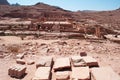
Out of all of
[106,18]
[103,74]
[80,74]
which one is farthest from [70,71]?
[106,18]

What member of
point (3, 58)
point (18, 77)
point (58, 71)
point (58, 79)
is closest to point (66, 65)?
point (58, 71)

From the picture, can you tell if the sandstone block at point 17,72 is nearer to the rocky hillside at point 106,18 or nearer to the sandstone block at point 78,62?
the sandstone block at point 78,62

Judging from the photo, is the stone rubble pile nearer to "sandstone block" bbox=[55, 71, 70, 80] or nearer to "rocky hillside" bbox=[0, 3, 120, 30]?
"sandstone block" bbox=[55, 71, 70, 80]

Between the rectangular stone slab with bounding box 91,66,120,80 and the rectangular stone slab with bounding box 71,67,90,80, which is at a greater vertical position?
the rectangular stone slab with bounding box 91,66,120,80

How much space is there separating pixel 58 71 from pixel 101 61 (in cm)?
232

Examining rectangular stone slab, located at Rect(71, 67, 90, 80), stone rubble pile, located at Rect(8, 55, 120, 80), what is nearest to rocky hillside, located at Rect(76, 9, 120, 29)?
stone rubble pile, located at Rect(8, 55, 120, 80)

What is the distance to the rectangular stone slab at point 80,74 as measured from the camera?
5910 mm

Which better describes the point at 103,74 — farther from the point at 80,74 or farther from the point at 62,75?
the point at 62,75

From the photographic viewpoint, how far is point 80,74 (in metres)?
6.15

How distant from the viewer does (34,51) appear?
10297 millimetres

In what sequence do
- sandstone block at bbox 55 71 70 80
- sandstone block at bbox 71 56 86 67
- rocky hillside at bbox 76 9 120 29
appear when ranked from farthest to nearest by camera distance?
rocky hillside at bbox 76 9 120 29 < sandstone block at bbox 71 56 86 67 < sandstone block at bbox 55 71 70 80

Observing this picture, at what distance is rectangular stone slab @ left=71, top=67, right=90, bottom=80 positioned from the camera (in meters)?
5.91

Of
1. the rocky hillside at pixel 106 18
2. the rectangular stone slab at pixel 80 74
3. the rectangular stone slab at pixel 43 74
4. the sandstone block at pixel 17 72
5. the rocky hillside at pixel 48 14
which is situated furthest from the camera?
the rocky hillside at pixel 48 14

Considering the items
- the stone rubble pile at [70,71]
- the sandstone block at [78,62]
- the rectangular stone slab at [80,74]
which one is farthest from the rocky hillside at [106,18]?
the rectangular stone slab at [80,74]
